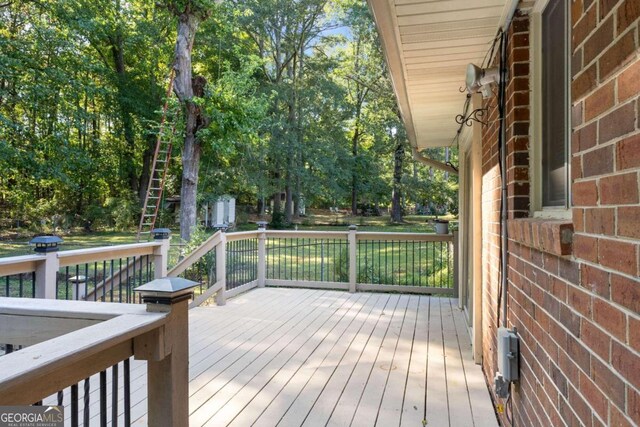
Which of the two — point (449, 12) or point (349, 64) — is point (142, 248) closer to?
point (449, 12)

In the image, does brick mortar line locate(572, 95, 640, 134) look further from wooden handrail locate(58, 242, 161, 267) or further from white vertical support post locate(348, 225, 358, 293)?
white vertical support post locate(348, 225, 358, 293)

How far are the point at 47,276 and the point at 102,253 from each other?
542 mm

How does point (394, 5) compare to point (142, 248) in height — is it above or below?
above

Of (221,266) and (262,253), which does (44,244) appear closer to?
(221,266)

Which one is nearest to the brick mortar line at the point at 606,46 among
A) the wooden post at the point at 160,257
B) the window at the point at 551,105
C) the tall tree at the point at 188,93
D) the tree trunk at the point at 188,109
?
the window at the point at 551,105

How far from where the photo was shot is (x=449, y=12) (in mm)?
2033

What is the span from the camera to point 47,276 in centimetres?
291

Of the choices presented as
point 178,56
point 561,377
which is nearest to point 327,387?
point 561,377

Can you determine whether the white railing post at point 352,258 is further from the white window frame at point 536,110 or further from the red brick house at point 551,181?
the white window frame at point 536,110

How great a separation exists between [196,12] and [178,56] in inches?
37.5

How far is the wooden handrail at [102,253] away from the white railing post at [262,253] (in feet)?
7.78

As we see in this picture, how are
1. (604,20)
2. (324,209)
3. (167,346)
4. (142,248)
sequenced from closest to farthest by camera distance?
(604,20) → (167,346) → (142,248) → (324,209)

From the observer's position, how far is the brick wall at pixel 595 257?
2.73 feet

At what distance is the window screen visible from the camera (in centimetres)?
158
